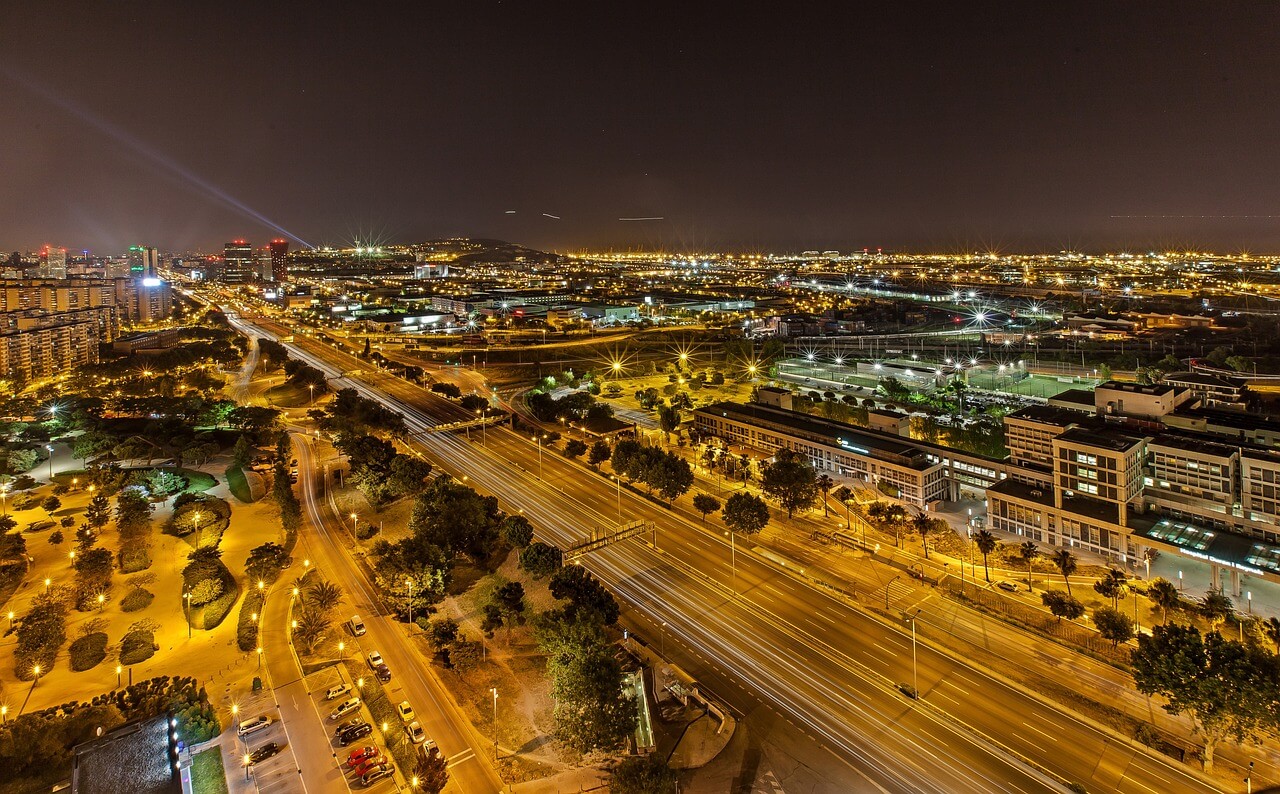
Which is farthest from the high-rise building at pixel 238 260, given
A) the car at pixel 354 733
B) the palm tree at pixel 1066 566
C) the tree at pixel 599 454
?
the palm tree at pixel 1066 566

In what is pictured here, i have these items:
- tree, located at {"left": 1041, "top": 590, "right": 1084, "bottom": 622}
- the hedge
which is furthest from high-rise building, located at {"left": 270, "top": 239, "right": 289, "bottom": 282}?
tree, located at {"left": 1041, "top": 590, "right": 1084, "bottom": 622}

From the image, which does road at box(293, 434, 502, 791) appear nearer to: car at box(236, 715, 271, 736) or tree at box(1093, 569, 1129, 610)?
car at box(236, 715, 271, 736)

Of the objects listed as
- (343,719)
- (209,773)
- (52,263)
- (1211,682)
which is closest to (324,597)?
(343,719)

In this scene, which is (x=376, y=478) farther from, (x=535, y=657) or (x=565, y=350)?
(x=565, y=350)

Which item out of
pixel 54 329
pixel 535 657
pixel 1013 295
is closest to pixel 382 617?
pixel 535 657

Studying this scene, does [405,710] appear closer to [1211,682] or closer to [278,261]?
[1211,682]

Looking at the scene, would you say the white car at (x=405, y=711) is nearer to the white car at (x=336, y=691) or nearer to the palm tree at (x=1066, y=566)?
the white car at (x=336, y=691)
